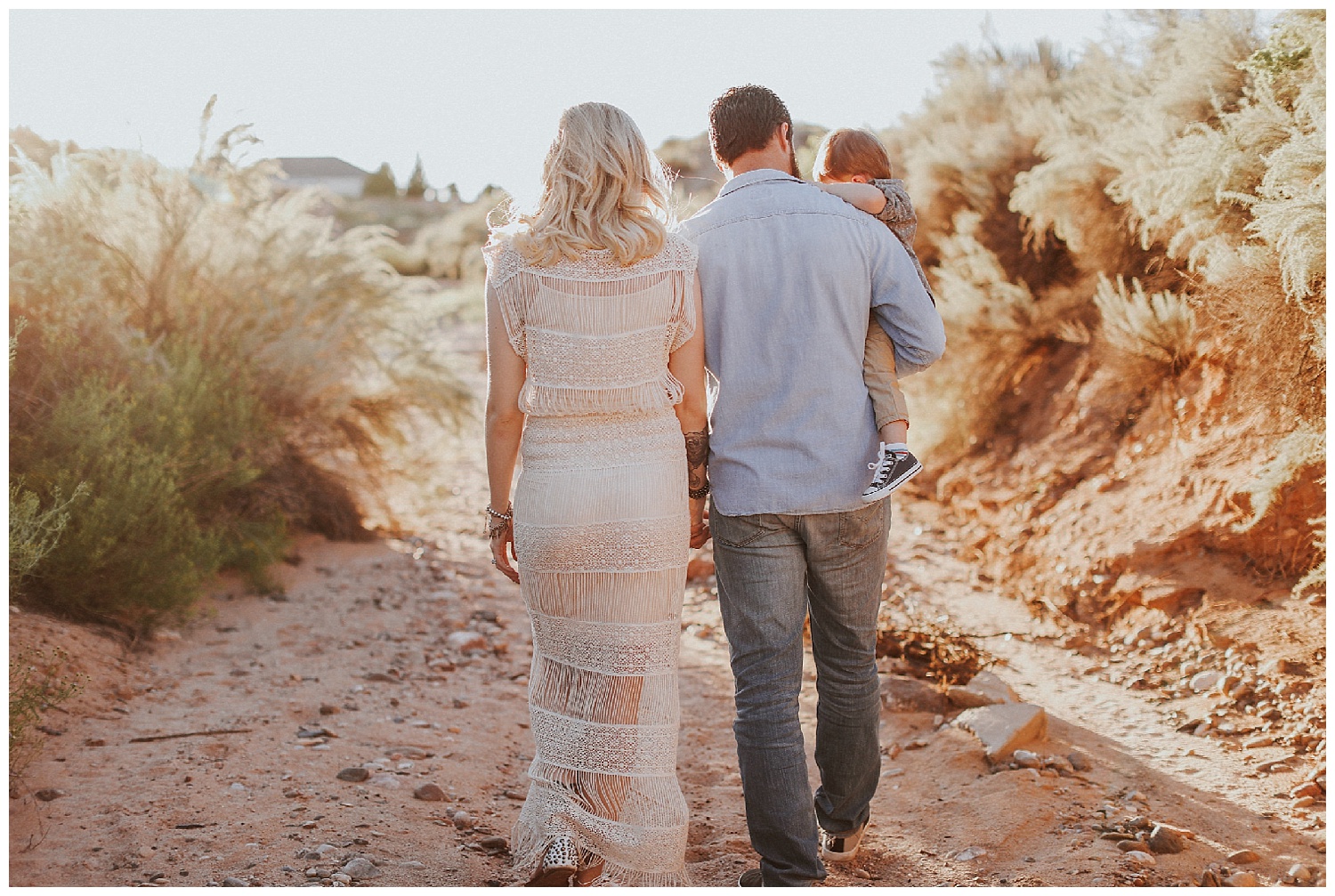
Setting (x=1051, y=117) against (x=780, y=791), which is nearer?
(x=780, y=791)

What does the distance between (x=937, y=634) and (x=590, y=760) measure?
2.61 m

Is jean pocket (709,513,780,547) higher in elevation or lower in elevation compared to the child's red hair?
lower

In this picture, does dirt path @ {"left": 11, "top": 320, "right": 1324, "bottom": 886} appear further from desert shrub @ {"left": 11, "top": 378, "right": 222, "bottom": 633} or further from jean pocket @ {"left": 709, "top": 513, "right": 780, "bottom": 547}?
jean pocket @ {"left": 709, "top": 513, "right": 780, "bottom": 547}

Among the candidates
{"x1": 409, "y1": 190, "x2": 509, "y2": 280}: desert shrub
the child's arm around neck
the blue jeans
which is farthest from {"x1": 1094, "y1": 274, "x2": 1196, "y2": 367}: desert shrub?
{"x1": 409, "y1": 190, "x2": 509, "y2": 280}: desert shrub

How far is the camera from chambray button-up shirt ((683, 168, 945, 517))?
9.18 feet

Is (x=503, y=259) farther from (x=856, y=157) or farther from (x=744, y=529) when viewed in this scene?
(x=856, y=157)

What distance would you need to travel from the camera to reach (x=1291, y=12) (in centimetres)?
486

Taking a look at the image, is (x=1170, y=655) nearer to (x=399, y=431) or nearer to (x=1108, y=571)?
(x=1108, y=571)

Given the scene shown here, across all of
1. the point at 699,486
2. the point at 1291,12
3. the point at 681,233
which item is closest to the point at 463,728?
the point at 699,486

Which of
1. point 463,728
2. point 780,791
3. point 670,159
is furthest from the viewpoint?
point 670,159

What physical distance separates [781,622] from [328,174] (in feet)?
133

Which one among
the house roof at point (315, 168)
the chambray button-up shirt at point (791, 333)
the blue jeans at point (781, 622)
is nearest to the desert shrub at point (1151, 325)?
the chambray button-up shirt at point (791, 333)

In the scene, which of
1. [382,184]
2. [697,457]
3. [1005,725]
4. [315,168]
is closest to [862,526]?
[697,457]

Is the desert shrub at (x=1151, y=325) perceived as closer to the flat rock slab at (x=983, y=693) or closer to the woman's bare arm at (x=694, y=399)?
the flat rock slab at (x=983, y=693)
